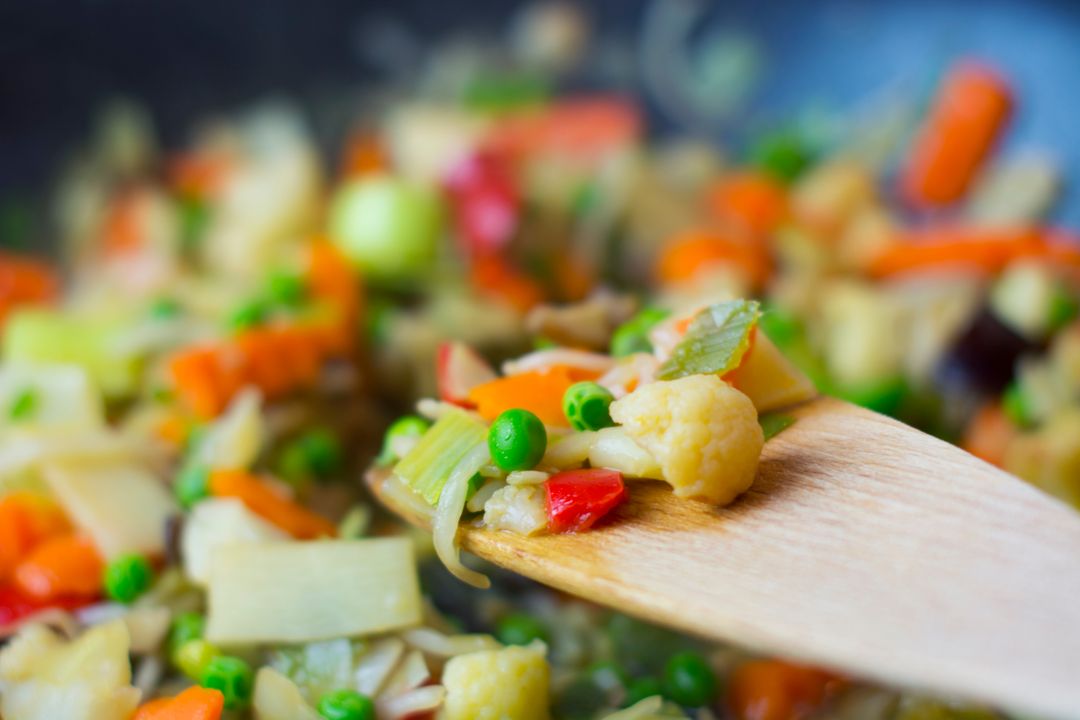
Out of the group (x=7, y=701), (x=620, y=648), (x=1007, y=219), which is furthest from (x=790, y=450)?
(x=1007, y=219)

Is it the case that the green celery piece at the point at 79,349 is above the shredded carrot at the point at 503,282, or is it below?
below

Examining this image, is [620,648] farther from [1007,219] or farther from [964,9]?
[964,9]

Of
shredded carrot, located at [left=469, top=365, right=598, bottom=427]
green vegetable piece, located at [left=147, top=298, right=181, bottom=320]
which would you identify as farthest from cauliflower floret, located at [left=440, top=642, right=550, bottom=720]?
green vegetable piece, located at [left=147, top=298, right=181, bottom=320]

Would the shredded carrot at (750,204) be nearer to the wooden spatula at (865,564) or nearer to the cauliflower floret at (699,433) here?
the wooden spatula at (865,564)

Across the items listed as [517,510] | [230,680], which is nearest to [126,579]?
[230,680]

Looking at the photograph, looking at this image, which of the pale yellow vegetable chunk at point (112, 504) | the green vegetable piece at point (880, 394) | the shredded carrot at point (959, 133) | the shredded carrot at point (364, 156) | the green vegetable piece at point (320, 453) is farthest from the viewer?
the shredded carrot at point (364, 156)

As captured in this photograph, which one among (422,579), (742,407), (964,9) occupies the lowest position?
(422,579)

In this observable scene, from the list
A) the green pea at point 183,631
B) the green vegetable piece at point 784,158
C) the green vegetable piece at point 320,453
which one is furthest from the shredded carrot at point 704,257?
the green pea at point 183,631
